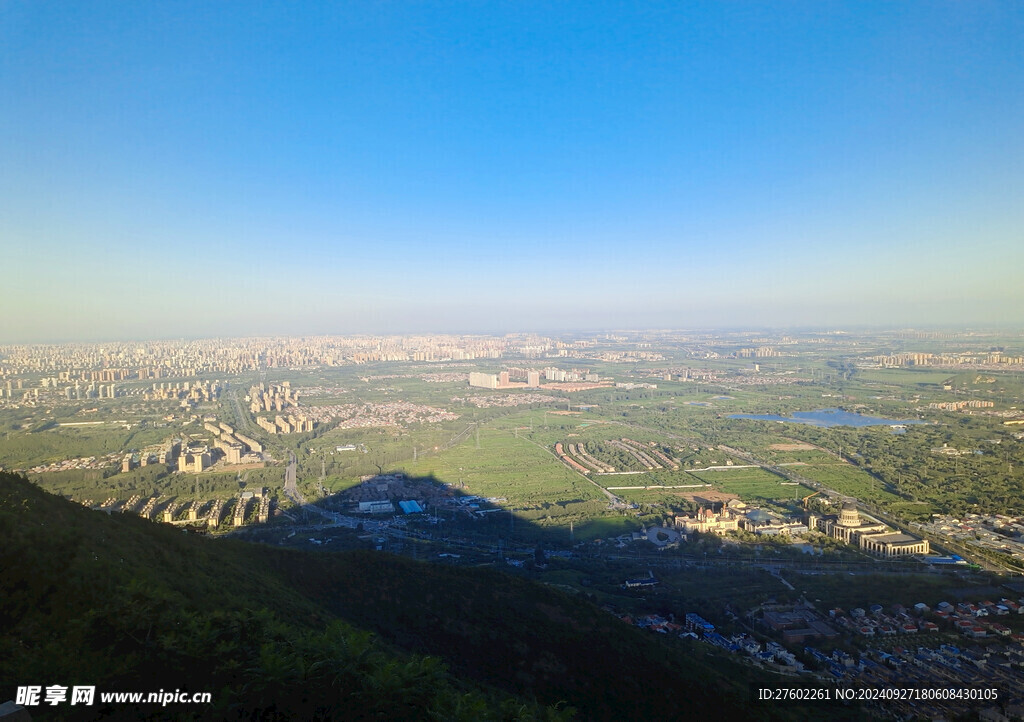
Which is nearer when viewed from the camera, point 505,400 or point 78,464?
point 78,464

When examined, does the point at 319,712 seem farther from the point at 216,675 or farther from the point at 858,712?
the point at 858,712

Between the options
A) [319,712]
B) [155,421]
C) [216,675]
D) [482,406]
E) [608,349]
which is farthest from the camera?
[608,349]

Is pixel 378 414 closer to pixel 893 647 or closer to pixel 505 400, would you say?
pixel 505 400

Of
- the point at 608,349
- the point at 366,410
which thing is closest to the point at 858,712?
the point at 366,410

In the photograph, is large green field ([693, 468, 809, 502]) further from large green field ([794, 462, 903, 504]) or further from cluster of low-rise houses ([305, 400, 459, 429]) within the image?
cluster of low-rise houses ([305, 400, 459, 429])

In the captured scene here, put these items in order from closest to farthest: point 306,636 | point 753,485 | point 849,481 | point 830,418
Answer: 1. point 306,636
2. point 849,481
3. point 753,485
4. point 830,418

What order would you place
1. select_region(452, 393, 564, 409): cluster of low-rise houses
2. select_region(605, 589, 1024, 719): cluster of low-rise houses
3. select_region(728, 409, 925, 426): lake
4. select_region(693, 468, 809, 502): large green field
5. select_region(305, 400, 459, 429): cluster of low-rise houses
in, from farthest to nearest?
select_region(452, 393, 564, 409): cluster of low-rise houses < select_region(305, 400, 459, 429): cluster of low-rise houses < select_region(728, 409, 925, 426): lake < select_region(693, 468, 809, 502): large green field < select_region(605, 589, 1024, 719): cluster of low-rise houses

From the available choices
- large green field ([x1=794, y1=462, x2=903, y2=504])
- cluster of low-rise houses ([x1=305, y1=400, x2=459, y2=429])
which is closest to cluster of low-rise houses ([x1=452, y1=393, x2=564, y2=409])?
cluster of low-rise houses ([x1=305, y1=400, x2=459, y2=429])

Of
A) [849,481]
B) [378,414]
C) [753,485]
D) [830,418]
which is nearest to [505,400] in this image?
[378,414]
